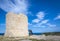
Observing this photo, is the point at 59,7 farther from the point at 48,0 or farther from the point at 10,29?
the point at 10,29

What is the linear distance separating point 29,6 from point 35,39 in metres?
0.61

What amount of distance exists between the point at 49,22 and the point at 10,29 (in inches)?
28.1

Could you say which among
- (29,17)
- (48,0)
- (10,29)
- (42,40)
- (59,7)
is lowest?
(42,40)

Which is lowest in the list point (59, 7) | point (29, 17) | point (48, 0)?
point (29, 17)

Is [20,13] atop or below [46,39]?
atop

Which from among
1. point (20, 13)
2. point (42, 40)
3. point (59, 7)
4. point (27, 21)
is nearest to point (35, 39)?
point (42, 40)

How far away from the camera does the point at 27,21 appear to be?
2215mm

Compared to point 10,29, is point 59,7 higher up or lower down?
higher up

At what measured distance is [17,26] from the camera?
2.22 metres

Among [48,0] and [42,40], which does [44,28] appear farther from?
[48,0]

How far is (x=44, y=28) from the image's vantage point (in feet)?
7.27

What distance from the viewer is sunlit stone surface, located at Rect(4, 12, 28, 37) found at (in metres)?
2.21

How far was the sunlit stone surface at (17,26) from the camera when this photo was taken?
86.9 inches

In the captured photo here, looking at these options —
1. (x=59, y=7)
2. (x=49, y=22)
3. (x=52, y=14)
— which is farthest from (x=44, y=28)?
(x=59, y=7)
